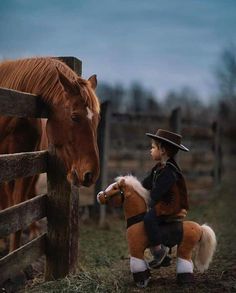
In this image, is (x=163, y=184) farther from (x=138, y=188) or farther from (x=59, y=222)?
(x=59, y=222)

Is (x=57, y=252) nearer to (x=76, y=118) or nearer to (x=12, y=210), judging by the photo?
(x=12, y=210)

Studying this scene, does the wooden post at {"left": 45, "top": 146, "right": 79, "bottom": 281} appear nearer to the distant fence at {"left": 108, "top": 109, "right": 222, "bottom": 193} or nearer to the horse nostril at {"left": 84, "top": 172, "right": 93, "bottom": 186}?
the horse nostril at {"left": 84, "top": 172, "right": 93, "bottom": 186}

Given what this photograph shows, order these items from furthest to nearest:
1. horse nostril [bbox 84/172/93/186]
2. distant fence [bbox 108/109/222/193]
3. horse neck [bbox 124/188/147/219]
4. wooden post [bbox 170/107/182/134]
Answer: wooden post [bbox 170/107/182/134], distant fence [bbox 108/109/222/193], horse neck [bbox 124/188/147/219], horse nostril [bbox 84/172/93/186]

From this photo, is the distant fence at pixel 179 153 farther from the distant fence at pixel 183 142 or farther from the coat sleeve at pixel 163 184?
the coat sleeve at pixel 163 184

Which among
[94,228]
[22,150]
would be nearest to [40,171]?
[22,150]

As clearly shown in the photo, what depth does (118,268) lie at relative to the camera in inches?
182

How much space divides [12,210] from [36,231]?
1.89 m

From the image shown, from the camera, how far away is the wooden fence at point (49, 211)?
3.56 metres

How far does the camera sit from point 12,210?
11.2 ft

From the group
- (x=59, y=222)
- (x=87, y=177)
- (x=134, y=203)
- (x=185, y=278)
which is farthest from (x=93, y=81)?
(x=185, y=278)

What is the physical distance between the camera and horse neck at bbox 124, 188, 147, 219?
3.89 meters

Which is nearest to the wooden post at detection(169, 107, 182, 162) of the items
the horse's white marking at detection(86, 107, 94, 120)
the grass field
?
the grass field

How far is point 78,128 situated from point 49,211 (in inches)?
34.2

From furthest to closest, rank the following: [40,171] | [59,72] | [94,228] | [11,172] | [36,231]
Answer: [94,228], [36,231], [40,171], [59,72], [11,172]
